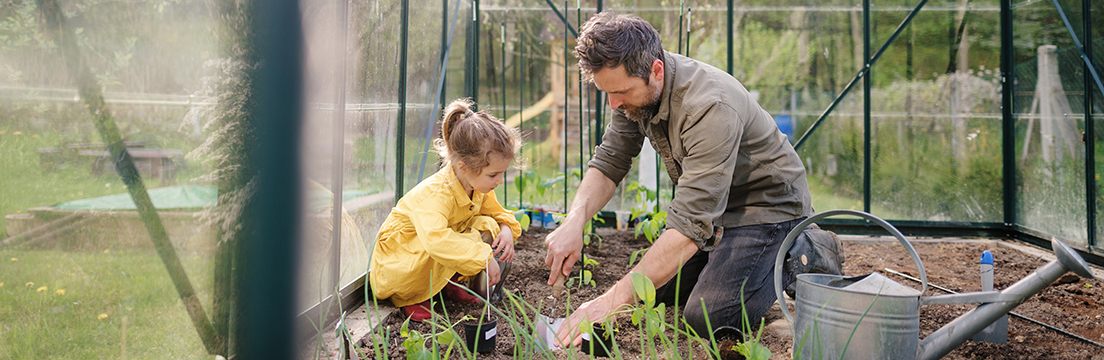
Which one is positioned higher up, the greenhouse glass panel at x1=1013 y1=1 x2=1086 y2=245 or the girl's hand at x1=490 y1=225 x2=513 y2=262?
the greenhouse glass panel at x1=1013 y1=1 x2=1086 y2=245

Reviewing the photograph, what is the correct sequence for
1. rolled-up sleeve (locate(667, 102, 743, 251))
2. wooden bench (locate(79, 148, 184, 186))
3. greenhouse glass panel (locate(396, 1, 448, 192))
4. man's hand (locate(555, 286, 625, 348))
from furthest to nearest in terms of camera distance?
1. greenhouse glass panel (locate(396, 1, 448, 192))
2. rolled-up sleeve (locate(667, 102, 743, 251))
3. man's hand (locate(555, 286, 625, 348))
4. wooden bench (locate(79, 148, 184, 186))

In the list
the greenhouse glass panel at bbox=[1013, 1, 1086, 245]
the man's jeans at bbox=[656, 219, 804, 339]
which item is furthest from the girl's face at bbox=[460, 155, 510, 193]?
the greenhouse glass panel at bbox=[1013, 1, 1086, 245]

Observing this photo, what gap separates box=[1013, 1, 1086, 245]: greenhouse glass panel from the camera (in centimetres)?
308

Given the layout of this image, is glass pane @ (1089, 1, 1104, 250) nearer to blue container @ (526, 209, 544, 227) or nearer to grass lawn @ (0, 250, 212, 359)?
blue container @ (526, 209, 544, 227)

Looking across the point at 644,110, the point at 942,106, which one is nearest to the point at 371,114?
the point at 644,110

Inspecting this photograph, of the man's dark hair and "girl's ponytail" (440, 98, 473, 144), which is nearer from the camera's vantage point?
the man's dark hair

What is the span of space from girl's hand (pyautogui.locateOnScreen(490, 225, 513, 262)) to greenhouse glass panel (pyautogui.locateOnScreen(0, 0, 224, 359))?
0.95 m

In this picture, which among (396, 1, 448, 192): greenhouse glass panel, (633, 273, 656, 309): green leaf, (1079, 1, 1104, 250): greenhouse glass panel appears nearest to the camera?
(633, 273, 656, 309): green leaf

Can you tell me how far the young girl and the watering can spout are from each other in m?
1.08

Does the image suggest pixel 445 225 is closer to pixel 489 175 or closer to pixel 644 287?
pixel 489 175

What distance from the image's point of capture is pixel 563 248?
1582 millimetres

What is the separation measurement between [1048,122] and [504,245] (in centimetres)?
318

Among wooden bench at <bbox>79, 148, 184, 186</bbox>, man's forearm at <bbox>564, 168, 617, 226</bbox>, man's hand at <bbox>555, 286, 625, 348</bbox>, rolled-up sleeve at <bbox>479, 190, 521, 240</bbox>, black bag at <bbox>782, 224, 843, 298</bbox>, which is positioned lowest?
man's hand at <bbox>555, 286, 625, 348</bbox>

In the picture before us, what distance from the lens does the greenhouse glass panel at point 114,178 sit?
0.92 m
